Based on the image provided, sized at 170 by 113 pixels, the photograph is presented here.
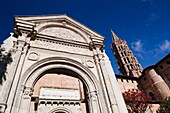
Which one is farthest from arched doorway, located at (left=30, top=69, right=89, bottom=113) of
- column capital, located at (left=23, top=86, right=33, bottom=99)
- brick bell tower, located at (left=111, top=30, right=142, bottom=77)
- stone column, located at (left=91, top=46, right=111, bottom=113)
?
brick bell tower, located at (left=111, top=30, right=142, bottom=77)

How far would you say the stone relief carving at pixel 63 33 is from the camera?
362 inches

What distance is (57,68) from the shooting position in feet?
25.0

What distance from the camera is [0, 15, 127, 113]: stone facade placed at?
18.9 feet

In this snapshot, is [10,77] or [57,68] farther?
[57,68]

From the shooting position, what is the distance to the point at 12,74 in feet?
18.6

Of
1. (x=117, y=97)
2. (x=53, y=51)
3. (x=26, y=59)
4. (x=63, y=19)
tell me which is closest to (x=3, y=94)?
(x=26, y=59)

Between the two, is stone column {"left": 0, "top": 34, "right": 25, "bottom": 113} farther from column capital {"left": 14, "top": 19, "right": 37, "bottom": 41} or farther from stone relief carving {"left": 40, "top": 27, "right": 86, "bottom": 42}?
stone relief carving {"left": 40, "top": 27, "right": 86, "bottom": 42}

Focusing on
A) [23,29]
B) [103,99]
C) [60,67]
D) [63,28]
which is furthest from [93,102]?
[63,28]

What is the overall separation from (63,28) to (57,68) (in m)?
4.10

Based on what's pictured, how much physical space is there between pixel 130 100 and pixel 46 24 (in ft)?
46.5

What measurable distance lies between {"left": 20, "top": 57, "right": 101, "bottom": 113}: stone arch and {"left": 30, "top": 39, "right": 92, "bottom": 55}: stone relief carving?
104 centimetres

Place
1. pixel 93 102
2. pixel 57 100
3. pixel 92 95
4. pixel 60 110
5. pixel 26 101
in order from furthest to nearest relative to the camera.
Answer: pixel 57 100, pixel 60 110, pixel 92 95, pixel 93 102, pixel 26 101

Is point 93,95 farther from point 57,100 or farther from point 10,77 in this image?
point 10,77

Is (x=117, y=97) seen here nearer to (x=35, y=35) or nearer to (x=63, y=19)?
(x=35, y=35)
